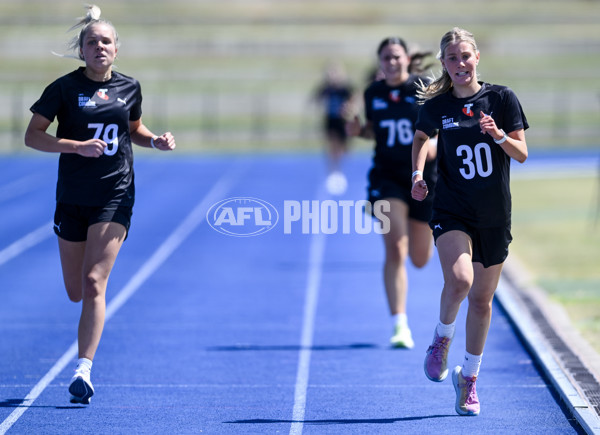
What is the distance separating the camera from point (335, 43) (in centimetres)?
4459

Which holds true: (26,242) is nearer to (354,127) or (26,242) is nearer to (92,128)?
(354,127)

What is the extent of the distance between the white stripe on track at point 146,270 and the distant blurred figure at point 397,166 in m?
2.43

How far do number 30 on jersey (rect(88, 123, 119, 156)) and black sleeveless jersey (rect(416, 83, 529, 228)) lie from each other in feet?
5.86

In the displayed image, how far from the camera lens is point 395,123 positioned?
7.71m

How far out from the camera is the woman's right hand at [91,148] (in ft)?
18.5

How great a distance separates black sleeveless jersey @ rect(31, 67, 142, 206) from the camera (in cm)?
584

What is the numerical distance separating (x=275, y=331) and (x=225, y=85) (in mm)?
34271

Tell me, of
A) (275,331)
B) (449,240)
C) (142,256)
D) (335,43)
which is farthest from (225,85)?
(449,240)

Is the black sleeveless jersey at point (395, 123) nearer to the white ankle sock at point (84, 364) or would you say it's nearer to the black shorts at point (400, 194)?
the black shorts at point (400, 194)

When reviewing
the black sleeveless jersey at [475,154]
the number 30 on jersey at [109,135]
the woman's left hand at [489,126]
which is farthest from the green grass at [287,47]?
the woman's left hand at [489,126]

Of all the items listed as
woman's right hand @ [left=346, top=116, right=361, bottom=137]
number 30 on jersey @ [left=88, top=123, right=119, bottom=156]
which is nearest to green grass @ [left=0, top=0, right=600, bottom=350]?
woman's right hand @ [left=346, top=116, right=361, bottom=137]

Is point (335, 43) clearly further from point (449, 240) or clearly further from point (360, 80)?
point (449, 240)

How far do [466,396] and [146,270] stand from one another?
20.2ft

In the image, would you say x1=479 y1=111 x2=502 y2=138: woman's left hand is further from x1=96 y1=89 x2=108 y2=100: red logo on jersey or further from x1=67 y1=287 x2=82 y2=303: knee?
x1=67 y1=287 x2=82 y2=303: knee
